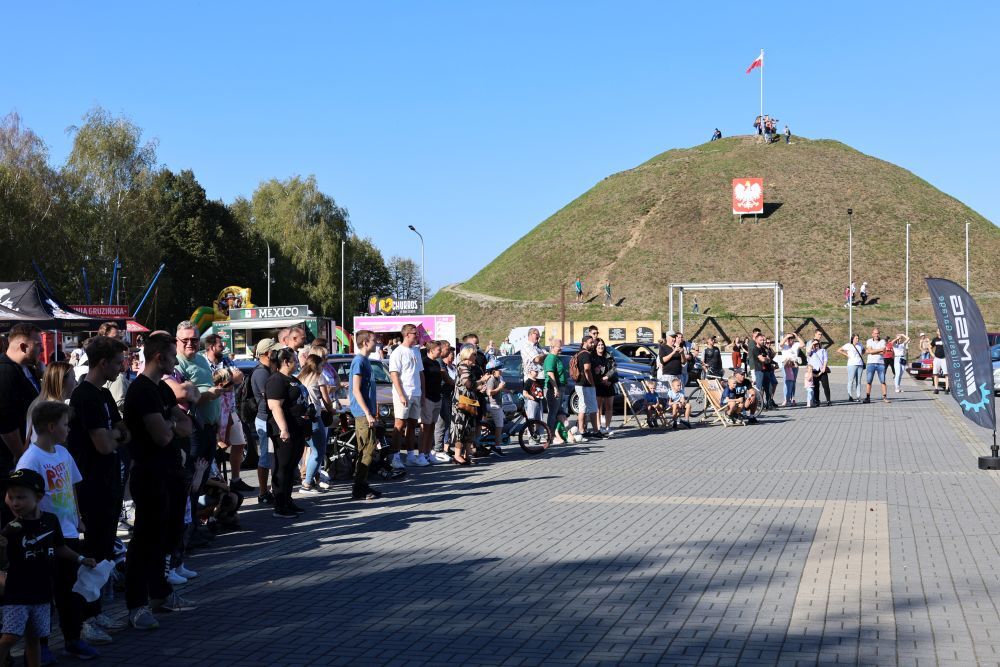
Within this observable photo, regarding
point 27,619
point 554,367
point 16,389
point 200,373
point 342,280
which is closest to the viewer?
point 27,619

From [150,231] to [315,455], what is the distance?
50909mm

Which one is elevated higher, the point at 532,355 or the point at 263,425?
the point at 532,355

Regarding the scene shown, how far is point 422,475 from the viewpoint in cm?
1345

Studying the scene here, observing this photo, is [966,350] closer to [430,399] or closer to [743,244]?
[430,399]

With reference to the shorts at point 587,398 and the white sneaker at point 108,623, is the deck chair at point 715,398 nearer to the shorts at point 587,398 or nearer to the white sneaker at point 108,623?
the shorts at point 587,398

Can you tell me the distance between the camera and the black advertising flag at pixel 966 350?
1313 centimetres

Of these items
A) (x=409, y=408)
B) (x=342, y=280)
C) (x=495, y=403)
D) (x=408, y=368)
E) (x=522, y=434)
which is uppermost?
(x=342, y=280)

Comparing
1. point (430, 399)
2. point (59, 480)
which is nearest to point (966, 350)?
point (430, 399)

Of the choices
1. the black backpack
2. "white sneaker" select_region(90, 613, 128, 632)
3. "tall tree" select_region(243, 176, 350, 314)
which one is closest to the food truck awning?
the black backpack

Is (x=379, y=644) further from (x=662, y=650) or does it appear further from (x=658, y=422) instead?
(x=658, y=422)

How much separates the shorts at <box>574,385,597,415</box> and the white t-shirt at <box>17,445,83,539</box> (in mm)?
12679

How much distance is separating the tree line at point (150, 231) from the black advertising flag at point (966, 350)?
144 ft

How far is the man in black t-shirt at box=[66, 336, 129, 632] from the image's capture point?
600 cm

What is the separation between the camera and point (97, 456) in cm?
609
